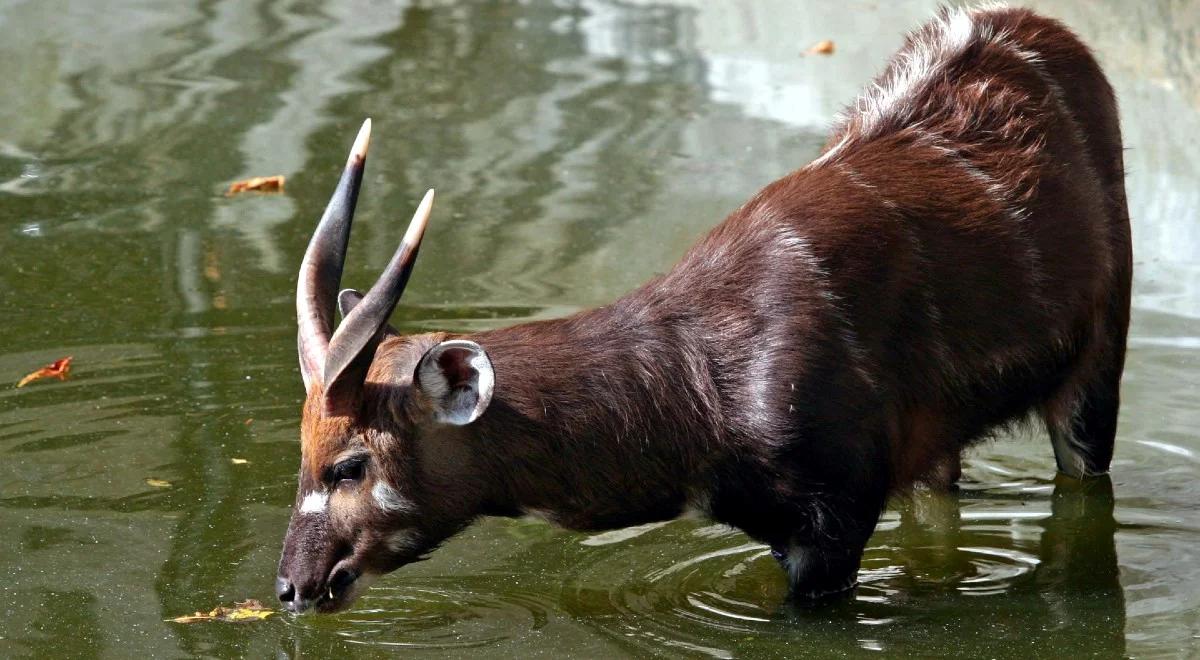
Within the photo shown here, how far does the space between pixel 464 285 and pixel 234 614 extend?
11.9ft

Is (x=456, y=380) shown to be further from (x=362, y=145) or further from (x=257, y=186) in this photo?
(x=257, y=186)

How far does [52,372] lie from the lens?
7.86 meters

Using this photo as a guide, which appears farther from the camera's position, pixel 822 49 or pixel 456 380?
pixel 822 49

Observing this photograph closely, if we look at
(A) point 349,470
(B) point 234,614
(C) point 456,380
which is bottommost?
(B) point 234,614

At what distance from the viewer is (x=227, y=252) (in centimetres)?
962

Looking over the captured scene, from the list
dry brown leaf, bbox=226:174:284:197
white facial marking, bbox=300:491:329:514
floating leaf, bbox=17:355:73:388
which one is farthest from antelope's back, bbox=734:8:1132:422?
dry brown leaf, bbox=226:174:284:197

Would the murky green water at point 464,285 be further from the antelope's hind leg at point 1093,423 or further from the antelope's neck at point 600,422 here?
the antelope's neck at point 600,422

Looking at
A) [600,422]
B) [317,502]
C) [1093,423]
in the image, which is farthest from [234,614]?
[1093,423]

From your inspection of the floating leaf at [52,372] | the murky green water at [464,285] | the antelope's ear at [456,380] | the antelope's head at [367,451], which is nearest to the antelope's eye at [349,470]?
the antelope's head at [367,451]

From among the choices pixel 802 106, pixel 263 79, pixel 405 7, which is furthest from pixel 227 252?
pixel 405 7

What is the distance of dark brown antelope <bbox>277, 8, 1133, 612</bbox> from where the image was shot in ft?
17.4

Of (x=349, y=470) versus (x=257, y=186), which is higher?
(x=349, y=470)

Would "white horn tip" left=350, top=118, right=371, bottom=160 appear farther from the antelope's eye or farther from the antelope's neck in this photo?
the antelope's eye

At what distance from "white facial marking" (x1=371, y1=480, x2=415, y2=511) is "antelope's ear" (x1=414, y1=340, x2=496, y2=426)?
26 centimetres
